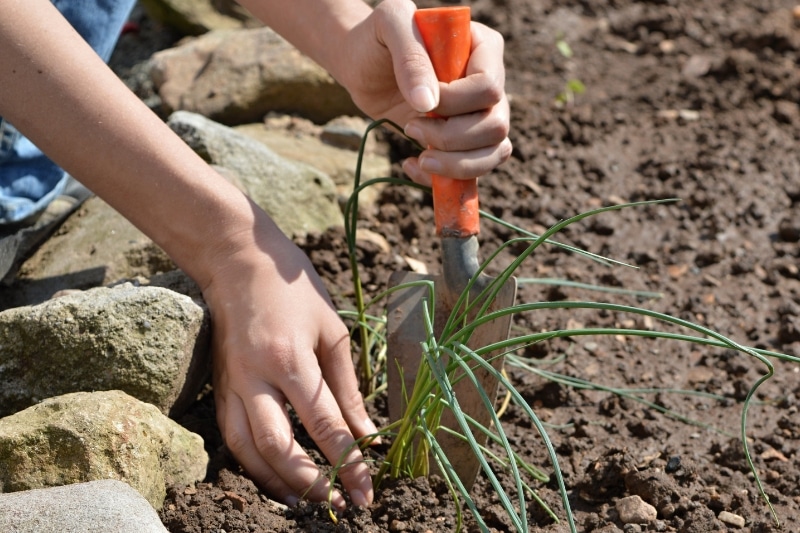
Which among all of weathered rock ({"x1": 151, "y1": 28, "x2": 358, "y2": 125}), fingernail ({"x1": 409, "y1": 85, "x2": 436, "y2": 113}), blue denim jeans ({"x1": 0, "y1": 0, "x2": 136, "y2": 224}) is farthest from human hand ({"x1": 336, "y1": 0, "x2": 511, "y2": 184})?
weathered rock ({"x1": 151, "y1": 28, "x2": 358, "y2": 125})

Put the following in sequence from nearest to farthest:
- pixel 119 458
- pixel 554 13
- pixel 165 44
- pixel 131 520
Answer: pixel 131 520
pixel 119 458
pixel 165 44
pixel 554 13

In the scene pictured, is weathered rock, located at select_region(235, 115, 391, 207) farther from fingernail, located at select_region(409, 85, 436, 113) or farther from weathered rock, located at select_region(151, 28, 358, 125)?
fingernail, located at select_region(409, 85, 436, 113)

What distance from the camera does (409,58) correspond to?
169 centimetres

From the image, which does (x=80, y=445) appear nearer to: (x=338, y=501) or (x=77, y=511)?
(x=77, y=511)

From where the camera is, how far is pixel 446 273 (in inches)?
69.3

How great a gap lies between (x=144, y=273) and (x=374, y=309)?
1.75ft

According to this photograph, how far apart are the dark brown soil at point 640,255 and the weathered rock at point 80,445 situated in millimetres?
109

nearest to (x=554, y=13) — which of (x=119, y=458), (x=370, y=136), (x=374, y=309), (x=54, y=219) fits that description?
(x=370, y=136)

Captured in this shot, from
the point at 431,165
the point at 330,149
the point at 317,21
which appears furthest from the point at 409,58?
the point at 330,149

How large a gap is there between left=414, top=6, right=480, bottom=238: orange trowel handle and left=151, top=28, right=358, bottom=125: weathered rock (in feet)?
3.98

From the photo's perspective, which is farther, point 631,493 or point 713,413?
point 713,413

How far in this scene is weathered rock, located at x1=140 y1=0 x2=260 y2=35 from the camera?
343cm

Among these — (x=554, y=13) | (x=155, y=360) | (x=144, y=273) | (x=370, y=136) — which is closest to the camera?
(x=155, y=360)

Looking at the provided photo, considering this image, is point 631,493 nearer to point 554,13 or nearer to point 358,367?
point 358,367
